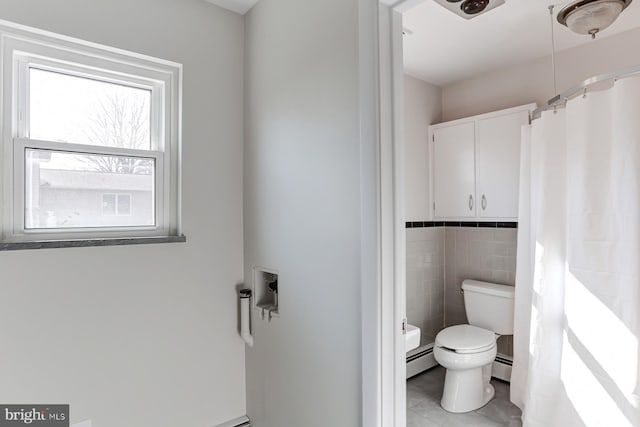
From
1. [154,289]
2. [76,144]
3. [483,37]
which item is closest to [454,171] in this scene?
[483,37]

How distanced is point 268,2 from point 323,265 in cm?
141

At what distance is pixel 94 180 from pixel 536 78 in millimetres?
2934

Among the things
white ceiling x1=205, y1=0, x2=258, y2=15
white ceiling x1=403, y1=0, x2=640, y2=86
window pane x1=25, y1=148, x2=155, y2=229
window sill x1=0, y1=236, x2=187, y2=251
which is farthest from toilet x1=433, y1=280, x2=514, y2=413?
white ceiling x1=205, y1=0, x2=258, y2=15

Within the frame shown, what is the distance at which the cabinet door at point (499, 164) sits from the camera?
258 centimetres

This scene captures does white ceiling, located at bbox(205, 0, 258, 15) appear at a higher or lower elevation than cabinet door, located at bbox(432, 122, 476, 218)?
higher

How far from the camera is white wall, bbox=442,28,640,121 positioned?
2232 mm

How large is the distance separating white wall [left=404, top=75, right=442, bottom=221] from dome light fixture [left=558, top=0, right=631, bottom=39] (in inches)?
46.9

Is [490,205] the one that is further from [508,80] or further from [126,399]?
[126,399]

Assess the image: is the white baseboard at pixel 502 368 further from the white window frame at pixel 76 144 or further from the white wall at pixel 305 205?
the white window frame at pixel 76 144

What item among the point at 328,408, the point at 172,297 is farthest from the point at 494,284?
the point at 172,297

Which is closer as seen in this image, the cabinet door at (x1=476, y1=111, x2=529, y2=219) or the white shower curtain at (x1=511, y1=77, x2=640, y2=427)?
the white shower curtain at (x1=511, y1=77, x2=640, y2=427)

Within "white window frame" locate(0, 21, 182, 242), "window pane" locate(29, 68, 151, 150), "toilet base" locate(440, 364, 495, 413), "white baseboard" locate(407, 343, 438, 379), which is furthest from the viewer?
"white baseboard" locate(407, 343, 438, 379)

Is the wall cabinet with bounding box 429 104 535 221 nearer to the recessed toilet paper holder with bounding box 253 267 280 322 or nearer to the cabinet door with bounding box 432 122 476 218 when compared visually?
the cabinet door with bounding box 432 122 476 218

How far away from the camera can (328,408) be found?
149cm
